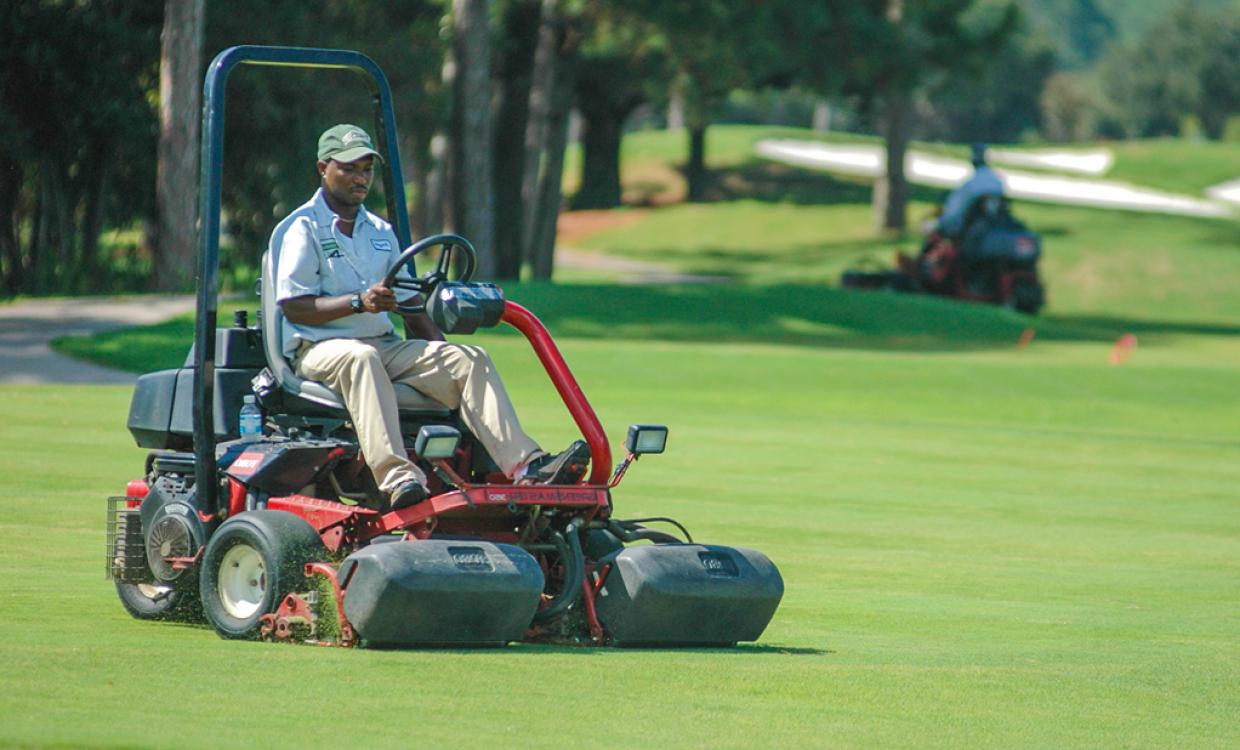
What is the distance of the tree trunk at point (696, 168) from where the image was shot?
6462 centimetres

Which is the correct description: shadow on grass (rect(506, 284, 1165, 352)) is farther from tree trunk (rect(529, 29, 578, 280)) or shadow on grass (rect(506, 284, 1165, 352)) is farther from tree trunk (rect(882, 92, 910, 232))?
tree trunk (rect(882, 92, 910, 232))

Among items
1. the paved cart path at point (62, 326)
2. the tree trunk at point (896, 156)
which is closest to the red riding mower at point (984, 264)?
the paved cart path at point (62, 326)

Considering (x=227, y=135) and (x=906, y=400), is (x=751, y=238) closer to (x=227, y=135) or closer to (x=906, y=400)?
(x=227, y=135)

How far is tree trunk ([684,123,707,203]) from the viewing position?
64.6 m

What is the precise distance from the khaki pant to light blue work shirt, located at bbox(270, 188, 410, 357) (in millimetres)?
83

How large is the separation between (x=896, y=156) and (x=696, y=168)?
455 inches

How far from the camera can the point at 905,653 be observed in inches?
352

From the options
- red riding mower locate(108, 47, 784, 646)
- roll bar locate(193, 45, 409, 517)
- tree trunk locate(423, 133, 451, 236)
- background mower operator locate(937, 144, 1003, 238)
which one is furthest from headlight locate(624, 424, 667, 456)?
tree trunk locate(423, 133, 451, 236)

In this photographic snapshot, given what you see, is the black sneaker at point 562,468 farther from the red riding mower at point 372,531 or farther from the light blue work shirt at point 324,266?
the light blue work shirt at point 324,266

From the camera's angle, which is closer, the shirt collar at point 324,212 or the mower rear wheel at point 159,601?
the shirt collar at point 324,212

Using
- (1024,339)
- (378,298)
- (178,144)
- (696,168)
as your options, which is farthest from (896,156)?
(378,298)

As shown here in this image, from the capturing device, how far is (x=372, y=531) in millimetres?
8352

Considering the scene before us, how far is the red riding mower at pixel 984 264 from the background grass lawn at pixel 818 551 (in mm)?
2759

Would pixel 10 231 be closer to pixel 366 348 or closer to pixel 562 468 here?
pixel 366 348
